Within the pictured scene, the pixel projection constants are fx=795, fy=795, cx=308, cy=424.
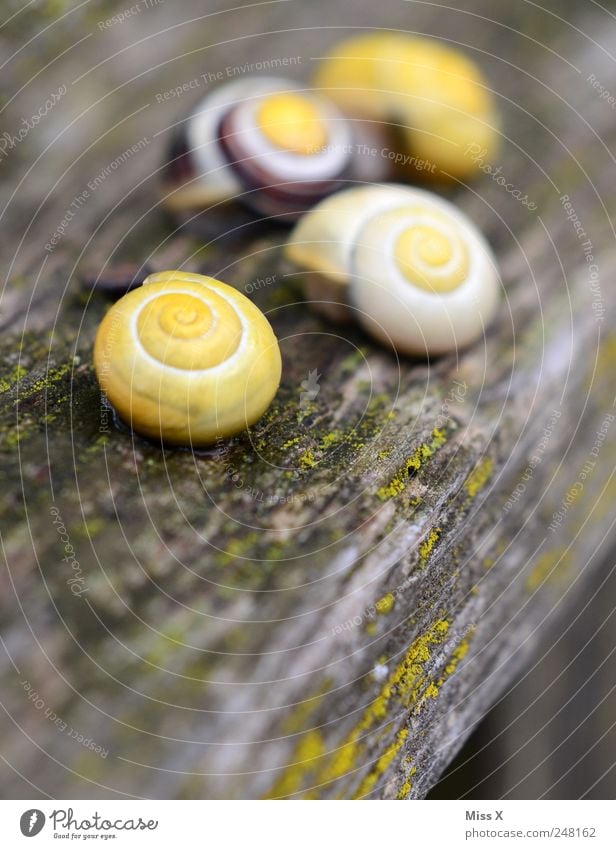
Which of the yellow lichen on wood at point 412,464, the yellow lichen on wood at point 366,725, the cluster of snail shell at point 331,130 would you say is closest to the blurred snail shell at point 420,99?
the cluster of snail shell at point 331,130

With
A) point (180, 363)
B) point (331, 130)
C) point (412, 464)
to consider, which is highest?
point (331, 130)

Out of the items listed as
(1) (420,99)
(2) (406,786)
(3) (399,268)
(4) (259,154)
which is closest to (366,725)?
(2) (406,786)

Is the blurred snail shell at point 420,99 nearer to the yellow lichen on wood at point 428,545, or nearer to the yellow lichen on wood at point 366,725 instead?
the yellow lichen on wood at point 428,545

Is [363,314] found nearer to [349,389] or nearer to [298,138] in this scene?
[349,389]

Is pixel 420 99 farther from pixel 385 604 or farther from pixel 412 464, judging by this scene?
pixel 385 604

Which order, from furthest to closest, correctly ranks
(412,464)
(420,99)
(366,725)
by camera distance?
1. (420,99)
2. (412,464)
3. (366,725)
